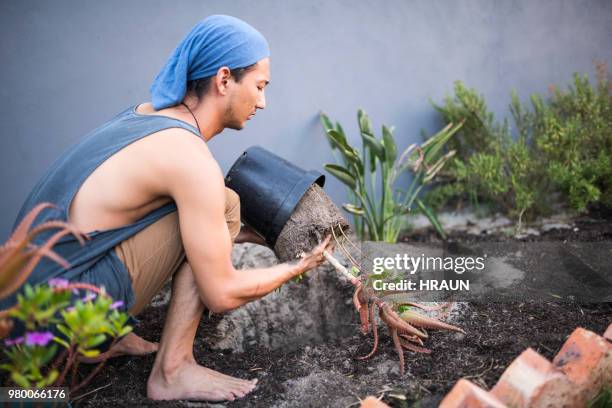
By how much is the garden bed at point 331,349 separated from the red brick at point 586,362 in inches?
8.0

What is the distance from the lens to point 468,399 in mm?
1512

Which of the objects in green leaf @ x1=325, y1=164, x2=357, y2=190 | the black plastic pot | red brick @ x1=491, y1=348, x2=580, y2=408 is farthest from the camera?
green leaf @ x1=325, y1=164, x2=357, y2=190

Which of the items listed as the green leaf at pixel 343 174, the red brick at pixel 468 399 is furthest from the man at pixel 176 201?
the green leaf at pixel 343 174

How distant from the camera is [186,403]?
190cm

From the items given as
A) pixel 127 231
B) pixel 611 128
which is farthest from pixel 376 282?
pixel 611 128

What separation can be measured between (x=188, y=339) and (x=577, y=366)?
1325mm

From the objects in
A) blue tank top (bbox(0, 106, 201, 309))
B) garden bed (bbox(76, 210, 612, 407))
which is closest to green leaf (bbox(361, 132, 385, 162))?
garden bed (bbox(76, 210, 612, 407))

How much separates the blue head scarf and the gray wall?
1.16 meters

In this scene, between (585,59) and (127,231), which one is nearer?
(127,231)

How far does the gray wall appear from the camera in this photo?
286cm

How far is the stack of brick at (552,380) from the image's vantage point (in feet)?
5.05

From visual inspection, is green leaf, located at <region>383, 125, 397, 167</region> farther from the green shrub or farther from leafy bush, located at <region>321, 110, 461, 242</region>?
the green shrub

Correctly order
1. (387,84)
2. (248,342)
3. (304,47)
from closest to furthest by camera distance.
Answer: (248,342) → (304,47) → (387,84)

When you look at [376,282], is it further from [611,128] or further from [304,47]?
[611,128]
